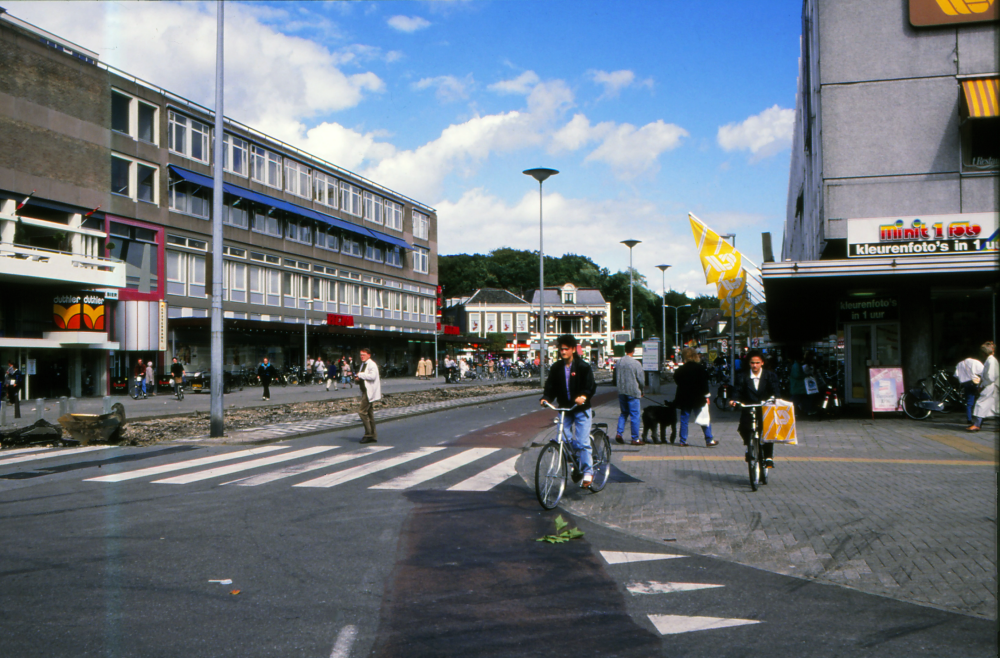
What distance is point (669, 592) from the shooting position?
17.2 feet

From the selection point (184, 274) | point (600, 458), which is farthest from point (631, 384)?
point (184, 274)

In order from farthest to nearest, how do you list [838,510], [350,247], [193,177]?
1. [350,247]
2. [193,177]
3. [838,510]

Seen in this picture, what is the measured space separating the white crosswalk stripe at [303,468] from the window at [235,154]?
113 ft

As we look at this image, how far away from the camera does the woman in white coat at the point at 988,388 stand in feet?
45.4

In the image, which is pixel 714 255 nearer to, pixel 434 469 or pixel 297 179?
pixel 434 469

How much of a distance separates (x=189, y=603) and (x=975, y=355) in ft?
60.6

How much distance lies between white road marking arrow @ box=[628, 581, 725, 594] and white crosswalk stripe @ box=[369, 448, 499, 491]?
14.8 ft

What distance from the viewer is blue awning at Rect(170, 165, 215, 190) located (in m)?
38.2

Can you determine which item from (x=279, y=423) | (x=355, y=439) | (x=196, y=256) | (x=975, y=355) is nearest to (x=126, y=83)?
(x=196, y=256)

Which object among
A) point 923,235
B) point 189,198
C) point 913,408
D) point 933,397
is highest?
point 189,198

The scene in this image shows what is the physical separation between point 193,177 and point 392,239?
73.1 feet

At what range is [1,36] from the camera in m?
29.6

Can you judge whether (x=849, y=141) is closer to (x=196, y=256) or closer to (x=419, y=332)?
(x=196, y=256)

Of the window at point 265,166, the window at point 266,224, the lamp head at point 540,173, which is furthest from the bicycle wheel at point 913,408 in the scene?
the window at point 265,166
